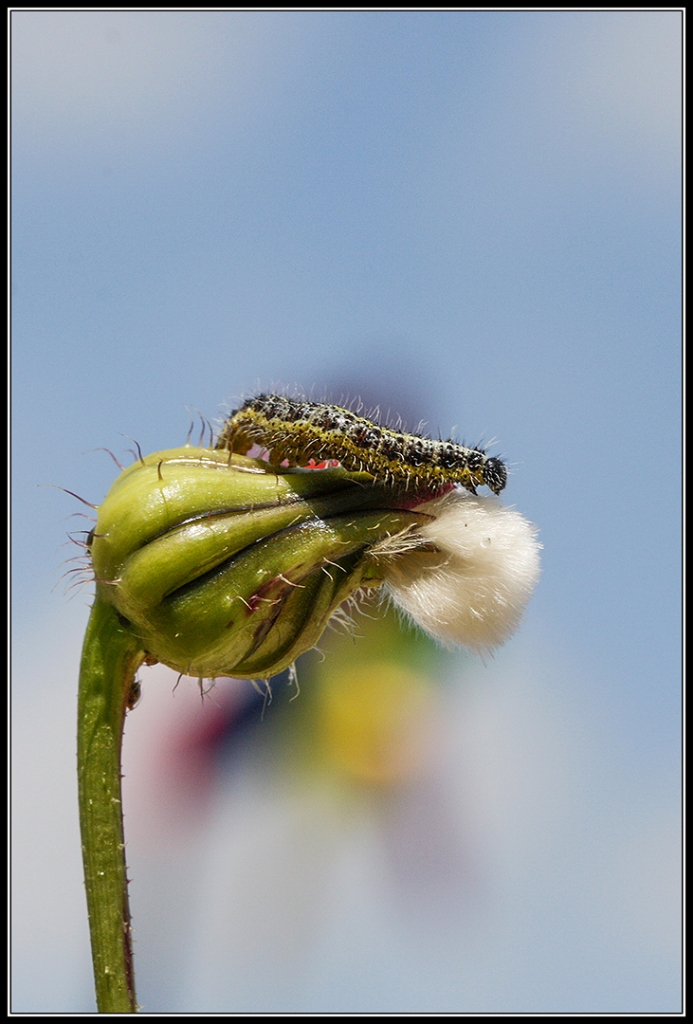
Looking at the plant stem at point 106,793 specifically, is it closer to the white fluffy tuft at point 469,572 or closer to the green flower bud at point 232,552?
the green flower bud at point 232,552

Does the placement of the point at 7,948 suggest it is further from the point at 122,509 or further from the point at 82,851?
the point at 122,509

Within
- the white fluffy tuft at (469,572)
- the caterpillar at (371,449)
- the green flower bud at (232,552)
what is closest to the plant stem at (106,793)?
the green flower bud at (232,552)

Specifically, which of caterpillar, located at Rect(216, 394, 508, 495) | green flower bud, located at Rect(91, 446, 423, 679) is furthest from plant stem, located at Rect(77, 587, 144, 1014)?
caterpillar, located at Rect(216, 394, 508, 495)

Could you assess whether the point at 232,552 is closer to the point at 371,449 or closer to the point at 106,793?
the point at 371,449

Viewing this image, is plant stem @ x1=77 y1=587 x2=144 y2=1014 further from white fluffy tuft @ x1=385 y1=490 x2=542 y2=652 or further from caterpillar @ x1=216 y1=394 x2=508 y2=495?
white fluffy tuft @ x1=385 y1=490 x2=542 y2=652

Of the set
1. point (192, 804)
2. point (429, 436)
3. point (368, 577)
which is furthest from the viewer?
point (192, 804)

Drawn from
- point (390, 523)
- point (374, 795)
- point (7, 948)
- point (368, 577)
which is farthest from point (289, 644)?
point (374, 795)
